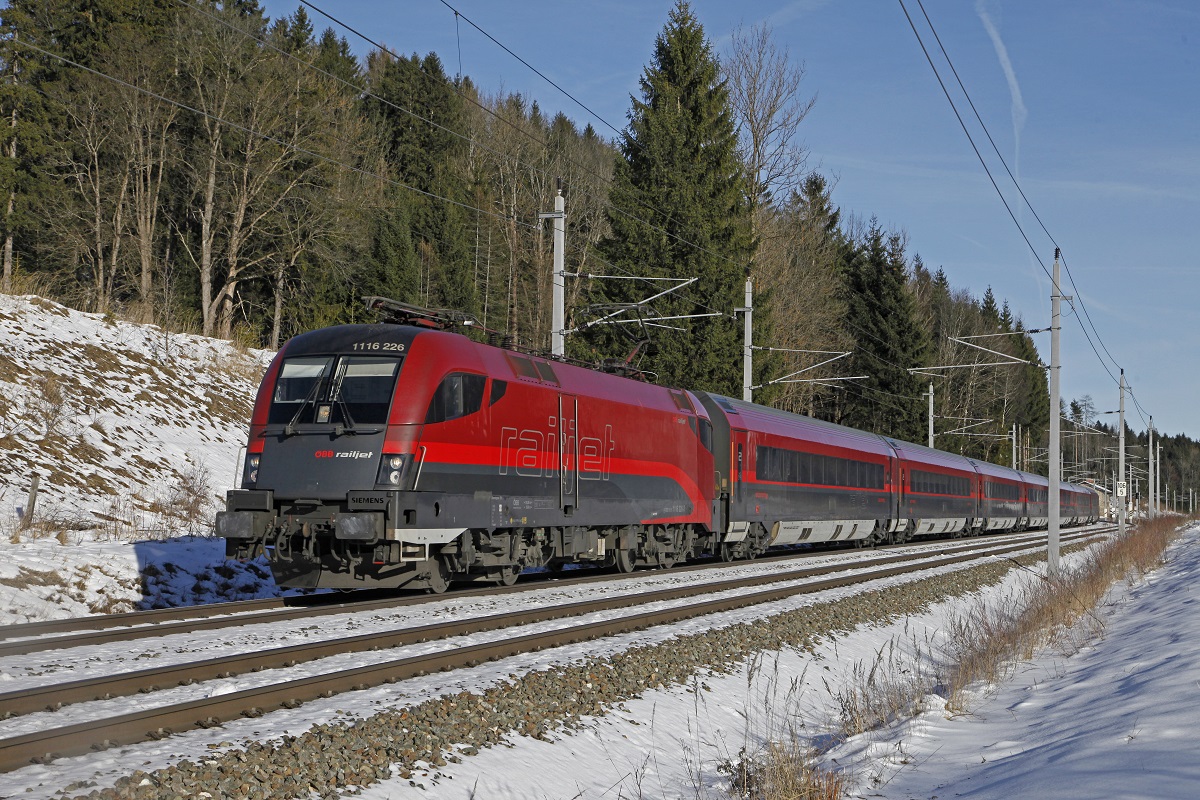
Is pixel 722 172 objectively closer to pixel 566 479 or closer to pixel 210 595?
pixel 566 479

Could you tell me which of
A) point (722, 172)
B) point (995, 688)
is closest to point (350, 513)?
point (995, 688)

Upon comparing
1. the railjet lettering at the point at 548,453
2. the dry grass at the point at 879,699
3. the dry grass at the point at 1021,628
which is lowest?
the dry grass at the point at 879,699

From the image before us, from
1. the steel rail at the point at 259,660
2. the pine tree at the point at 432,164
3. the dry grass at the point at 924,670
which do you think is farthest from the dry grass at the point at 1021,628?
the pine tree at the point at 432,164

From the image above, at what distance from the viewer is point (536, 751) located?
7414 mm

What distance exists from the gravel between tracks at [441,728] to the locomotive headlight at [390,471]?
12.4 ft

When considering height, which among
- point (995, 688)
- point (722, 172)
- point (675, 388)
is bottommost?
point (995, 688)

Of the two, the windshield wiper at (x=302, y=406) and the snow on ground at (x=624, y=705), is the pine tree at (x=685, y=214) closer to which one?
the snow on ground at (x=624, y=705)

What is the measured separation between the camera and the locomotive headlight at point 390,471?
12.7m

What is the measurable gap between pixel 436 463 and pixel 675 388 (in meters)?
9.24

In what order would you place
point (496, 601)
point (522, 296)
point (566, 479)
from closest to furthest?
point (496, 601) < point (566, 479) < point (522, 296)

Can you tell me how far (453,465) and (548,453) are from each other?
250 centimetres

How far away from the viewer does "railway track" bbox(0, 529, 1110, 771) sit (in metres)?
6.41

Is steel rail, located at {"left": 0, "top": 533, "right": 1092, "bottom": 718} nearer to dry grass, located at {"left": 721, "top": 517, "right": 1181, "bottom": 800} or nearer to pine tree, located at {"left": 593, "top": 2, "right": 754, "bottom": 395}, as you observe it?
dry grass, located at {"left": 721, "top": 517, "right": 1181, "bottom": 800}

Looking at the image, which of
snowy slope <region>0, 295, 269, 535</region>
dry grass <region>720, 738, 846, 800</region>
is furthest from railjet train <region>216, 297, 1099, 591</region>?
dry grass <region>720, 738, 846, 800</region>
